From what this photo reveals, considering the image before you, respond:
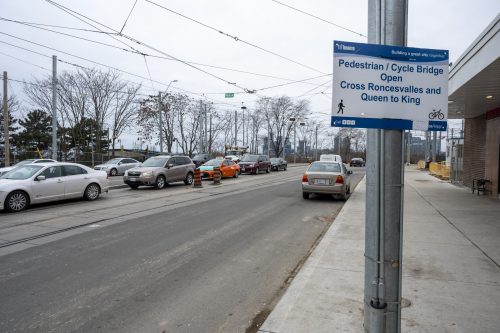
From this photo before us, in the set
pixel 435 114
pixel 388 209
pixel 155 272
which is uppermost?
pixel 435 114

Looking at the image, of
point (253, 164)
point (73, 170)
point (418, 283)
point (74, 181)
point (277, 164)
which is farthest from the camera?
point (277, 164)

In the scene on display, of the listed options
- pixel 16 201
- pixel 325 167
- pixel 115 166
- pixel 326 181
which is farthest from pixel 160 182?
pixel 115 166

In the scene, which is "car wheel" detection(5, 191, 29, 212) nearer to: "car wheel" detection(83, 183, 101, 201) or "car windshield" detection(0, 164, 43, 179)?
"car windshield" detection(0, 164, 43, 179)

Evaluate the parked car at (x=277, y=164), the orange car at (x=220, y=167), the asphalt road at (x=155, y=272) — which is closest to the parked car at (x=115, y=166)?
the orange car at (x=220, y=167)

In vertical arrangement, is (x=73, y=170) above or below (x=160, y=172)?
above

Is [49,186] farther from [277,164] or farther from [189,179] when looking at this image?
[277,164]

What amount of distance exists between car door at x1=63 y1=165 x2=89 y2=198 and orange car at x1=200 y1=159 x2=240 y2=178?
1152 cm

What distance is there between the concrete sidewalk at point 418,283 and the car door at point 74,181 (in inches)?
372

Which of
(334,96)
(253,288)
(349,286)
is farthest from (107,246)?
(334,96)

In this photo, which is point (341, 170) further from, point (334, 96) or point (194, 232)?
point (334, 96)

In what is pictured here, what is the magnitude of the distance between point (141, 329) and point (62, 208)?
9504 mm

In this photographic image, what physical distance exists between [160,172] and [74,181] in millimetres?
5540

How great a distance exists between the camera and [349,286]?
16.1 ft

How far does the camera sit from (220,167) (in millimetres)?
26000
